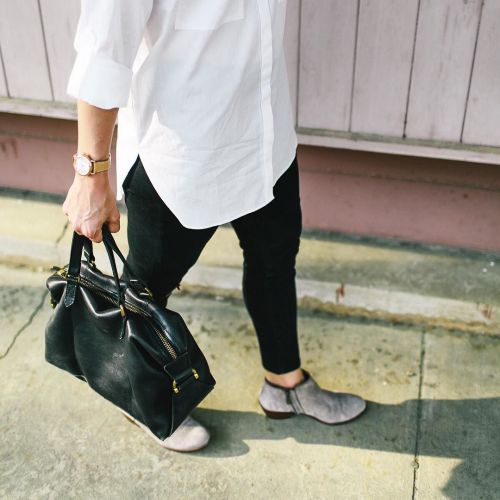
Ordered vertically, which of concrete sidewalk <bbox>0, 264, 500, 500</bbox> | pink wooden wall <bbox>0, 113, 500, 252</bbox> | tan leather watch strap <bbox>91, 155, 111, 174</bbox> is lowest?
concrete sidewalk <bbox>0, 264, 500, 500</bbox>

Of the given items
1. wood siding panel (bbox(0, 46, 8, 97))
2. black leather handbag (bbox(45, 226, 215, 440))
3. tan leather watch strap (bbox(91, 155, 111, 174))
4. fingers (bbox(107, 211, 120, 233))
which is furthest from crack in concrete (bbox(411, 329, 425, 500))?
wood siding panel (bbox(0, 46, 8, 97))

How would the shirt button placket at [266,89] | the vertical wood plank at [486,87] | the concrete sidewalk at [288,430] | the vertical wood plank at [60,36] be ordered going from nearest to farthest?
the shirt button placket at [266,89] → the concrete sidewalk at [288,430] → the vertical wood plank at [486,87] → the vertical wood plank at [60,36]

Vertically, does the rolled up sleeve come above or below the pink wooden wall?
above

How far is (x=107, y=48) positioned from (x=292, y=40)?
119cm

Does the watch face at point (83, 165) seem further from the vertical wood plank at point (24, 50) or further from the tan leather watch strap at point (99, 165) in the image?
the vertical wood plank at point (24, 50)

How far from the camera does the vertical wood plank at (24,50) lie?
8.86ft

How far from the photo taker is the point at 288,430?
2.37 meters

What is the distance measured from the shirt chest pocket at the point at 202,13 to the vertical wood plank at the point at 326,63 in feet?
3.21

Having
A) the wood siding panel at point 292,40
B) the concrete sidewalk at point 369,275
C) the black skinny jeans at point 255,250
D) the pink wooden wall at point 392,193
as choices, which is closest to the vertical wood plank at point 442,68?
the pink wooden wall at point 392,193

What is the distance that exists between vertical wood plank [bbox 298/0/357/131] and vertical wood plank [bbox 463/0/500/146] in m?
0.41

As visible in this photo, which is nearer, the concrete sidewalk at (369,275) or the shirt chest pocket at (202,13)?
the shirt chest pocket at (202,13)

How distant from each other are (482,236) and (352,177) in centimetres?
55

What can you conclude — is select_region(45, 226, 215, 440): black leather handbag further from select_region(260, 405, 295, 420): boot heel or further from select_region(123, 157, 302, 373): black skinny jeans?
select_region(260, 405, 295, 420): boot heel

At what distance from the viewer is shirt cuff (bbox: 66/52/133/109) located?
1461 millimetres
